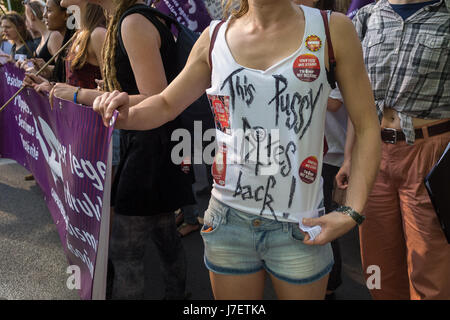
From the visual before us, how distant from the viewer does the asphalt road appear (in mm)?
3123

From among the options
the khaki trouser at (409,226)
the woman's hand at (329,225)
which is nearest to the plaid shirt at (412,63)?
the khaki trouser at (409,226)

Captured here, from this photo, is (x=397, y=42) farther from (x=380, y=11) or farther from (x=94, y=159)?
(x=94, y=159)

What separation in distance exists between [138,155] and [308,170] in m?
1.03

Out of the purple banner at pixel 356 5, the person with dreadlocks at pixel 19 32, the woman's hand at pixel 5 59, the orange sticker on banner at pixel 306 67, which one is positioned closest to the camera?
the orange sticker on banner at pixel 306 67

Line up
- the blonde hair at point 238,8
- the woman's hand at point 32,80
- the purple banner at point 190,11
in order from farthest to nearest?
1. the purple banner at point 190,11
2. the woman's hand at point 32,80
3. the blonde hair at point 238,8

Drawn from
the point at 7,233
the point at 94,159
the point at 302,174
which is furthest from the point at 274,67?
the point at 7,233

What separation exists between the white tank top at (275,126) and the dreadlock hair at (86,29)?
1480 mm

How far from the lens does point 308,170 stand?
4.42ft

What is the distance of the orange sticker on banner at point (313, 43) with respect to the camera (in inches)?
49.3

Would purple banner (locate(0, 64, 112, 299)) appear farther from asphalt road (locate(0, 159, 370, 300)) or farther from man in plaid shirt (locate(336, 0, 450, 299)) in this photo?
man in plaid shirt (locate(336, 0, 450, 299))

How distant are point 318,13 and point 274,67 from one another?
0.75 feet

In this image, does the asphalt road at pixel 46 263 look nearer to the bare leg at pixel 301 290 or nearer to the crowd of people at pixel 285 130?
the crowd of people at pixel 285 130

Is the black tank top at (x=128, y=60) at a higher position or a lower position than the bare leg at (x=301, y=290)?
higher
